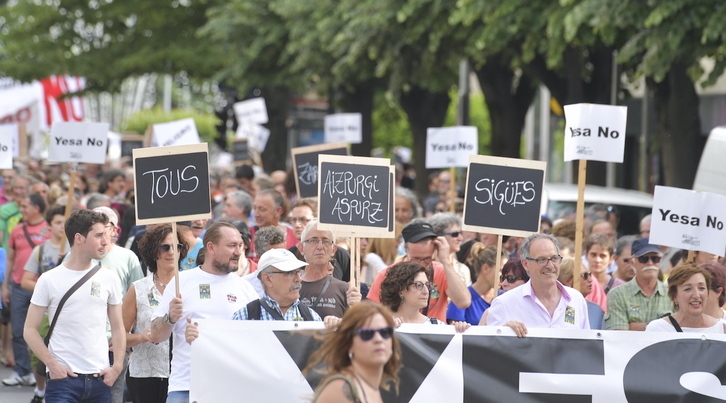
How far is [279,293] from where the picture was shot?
7312 millimetres

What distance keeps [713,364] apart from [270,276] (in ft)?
8.23

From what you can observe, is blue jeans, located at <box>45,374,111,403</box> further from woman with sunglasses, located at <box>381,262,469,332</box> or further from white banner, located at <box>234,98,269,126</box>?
white banner, located at <box>234,98,269,126</box>

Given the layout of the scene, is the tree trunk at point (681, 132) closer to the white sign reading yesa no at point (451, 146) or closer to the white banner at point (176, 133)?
the white sign reading yesa no at point (451, 146)

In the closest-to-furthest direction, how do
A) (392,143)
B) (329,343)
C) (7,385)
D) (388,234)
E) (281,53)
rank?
1. (329,343)
2. (388,234)
3. (7,385)
4. (281,53)
5. (392,143)

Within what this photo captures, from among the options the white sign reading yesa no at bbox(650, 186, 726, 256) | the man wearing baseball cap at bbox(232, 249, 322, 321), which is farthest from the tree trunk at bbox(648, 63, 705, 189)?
the man wearing baseball cap at bbox(232, 249, 322, 321)

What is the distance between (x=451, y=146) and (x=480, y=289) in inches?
300

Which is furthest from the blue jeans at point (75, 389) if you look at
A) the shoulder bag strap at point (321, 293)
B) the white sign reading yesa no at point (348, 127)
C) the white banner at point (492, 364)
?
the white sign reading yesa no at point (348, 127)

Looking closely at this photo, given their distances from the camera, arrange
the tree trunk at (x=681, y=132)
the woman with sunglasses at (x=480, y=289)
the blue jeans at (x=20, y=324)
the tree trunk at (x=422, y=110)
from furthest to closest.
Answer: the tree trunk at (x=422, y=110), the tree trunk at (x=681, y=132), the blue jeans at (x=20, y=324), the woman with sunglasses at (x=480, y=289)

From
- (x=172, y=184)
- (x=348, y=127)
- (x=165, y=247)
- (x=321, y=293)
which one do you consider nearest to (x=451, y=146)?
(x=348, y=127)

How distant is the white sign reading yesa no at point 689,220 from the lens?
952 cm

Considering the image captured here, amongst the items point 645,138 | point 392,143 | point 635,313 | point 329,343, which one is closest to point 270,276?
point 329,343

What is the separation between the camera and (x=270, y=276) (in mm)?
7230

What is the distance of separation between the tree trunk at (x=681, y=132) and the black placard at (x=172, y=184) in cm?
1093

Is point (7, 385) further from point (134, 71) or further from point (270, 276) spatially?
point (134, 71)
